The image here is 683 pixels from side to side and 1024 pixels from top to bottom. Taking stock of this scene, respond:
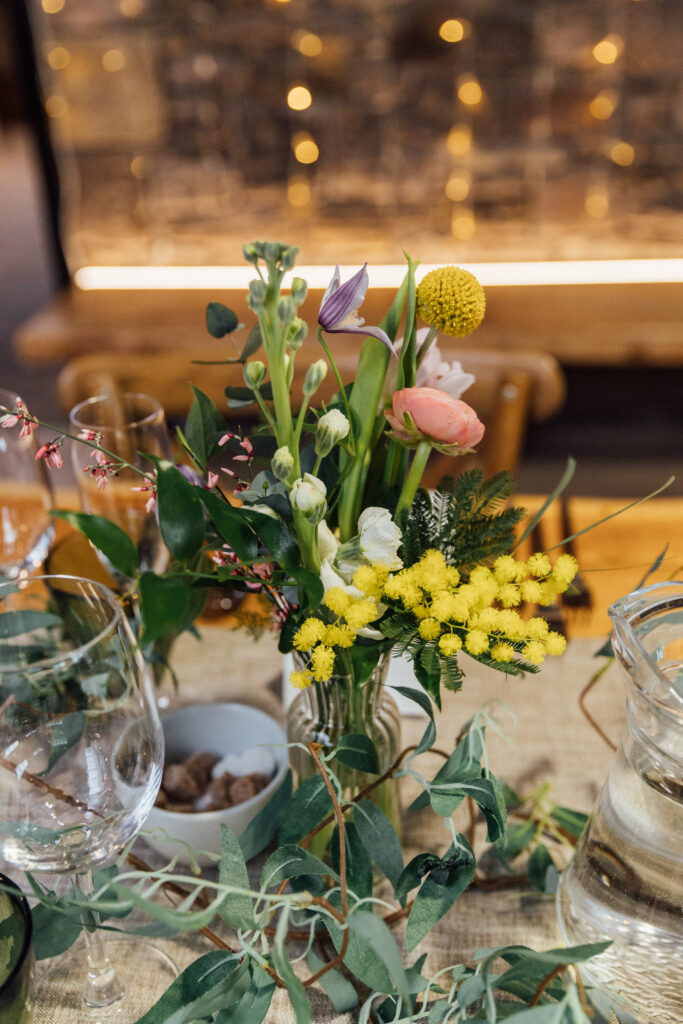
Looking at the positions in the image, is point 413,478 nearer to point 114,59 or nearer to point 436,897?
point 436,897

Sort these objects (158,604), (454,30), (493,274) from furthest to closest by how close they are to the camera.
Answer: (493,274) < (454,30) < (158,604)

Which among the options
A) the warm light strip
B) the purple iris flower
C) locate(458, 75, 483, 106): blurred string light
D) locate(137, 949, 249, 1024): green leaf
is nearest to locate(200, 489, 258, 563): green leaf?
the purple iris flower

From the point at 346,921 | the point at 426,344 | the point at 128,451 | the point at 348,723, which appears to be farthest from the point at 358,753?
the point at 128,451

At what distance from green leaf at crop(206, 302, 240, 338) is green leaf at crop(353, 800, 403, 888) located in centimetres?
29

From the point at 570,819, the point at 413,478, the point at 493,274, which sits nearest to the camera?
the point at 413,478

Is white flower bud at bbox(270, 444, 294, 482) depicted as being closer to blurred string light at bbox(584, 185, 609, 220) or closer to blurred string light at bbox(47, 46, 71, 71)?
blurred string light at bbox(584, 185, 609, 220)

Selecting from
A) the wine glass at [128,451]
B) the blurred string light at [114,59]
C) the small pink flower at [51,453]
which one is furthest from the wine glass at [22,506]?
the blurred string light at [114,59]

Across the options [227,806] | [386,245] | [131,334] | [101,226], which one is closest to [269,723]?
[227,806]

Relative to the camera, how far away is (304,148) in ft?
7.95

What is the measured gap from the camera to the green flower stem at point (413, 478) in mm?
440

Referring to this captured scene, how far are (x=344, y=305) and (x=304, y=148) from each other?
2.22 metres

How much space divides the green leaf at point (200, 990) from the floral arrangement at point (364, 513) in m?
0.15

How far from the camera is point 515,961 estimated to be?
43 centimetres

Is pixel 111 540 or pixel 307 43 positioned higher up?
pixel 307 43
